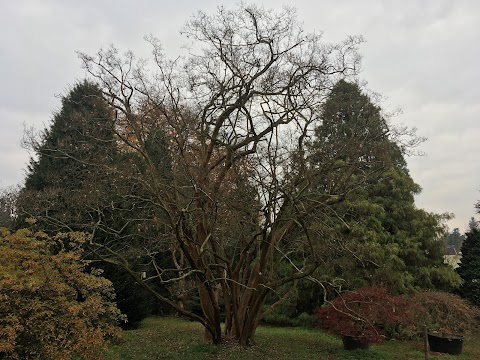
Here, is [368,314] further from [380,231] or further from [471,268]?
[471,268]

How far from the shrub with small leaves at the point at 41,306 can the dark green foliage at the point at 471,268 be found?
50.8ft

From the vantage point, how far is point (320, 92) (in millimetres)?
9891

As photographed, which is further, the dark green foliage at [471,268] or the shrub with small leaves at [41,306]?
the dark green foliage at [471,268]

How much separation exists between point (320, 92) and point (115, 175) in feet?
18.4

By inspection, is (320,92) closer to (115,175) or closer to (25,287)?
(115,175)

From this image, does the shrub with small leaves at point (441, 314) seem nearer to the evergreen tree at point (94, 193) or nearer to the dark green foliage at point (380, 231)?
the dark green foliage at point (380, 231)

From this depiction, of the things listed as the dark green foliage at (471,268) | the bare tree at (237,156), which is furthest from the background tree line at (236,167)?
the dark green foliage at (471,268)

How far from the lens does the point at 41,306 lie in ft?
19.0

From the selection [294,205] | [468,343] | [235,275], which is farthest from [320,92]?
[468,343]

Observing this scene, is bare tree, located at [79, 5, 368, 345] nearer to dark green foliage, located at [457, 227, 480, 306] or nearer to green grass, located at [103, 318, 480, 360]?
green grass, located at [103, 318, 480, 360]

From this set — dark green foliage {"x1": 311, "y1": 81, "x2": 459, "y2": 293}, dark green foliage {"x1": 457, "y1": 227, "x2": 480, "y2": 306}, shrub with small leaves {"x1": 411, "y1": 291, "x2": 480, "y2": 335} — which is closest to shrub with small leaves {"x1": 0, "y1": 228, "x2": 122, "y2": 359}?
dark green foliage {"x1": 311, "y1": 81, "x2": 459, "y2": 293}

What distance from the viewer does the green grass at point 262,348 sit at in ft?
30.0

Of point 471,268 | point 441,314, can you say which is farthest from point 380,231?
point 471,268

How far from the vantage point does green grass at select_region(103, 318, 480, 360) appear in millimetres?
9156
